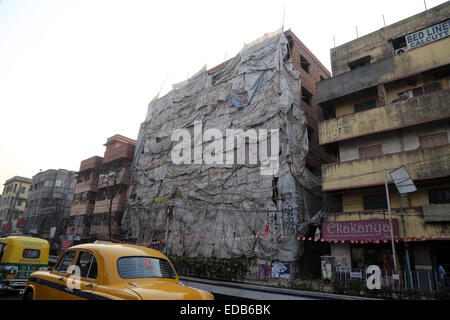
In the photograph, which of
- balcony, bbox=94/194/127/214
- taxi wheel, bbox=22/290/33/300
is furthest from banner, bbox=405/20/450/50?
balcony, bbox=94/194/127/214

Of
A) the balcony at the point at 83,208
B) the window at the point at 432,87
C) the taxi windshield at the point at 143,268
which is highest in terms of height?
the window at the point at 432,87

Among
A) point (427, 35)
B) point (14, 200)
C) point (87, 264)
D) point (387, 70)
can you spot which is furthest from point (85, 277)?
point (14, 200)

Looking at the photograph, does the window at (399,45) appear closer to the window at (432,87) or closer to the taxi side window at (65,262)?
the window at (432,87)

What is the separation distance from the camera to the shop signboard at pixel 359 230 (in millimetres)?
14500

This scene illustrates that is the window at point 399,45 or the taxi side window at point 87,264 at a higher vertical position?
the window at point 399,45

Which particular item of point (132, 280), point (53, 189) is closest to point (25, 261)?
point (132, 280)

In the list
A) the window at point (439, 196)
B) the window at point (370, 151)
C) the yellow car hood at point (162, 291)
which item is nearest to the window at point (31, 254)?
the yellow car hood at point (162, 291)

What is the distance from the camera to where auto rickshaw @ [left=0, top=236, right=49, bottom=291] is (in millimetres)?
9219

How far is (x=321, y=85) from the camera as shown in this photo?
20062 mm

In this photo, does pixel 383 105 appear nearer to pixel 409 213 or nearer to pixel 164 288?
pixel 409 213

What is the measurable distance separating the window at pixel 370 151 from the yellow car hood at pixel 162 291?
16501mm
